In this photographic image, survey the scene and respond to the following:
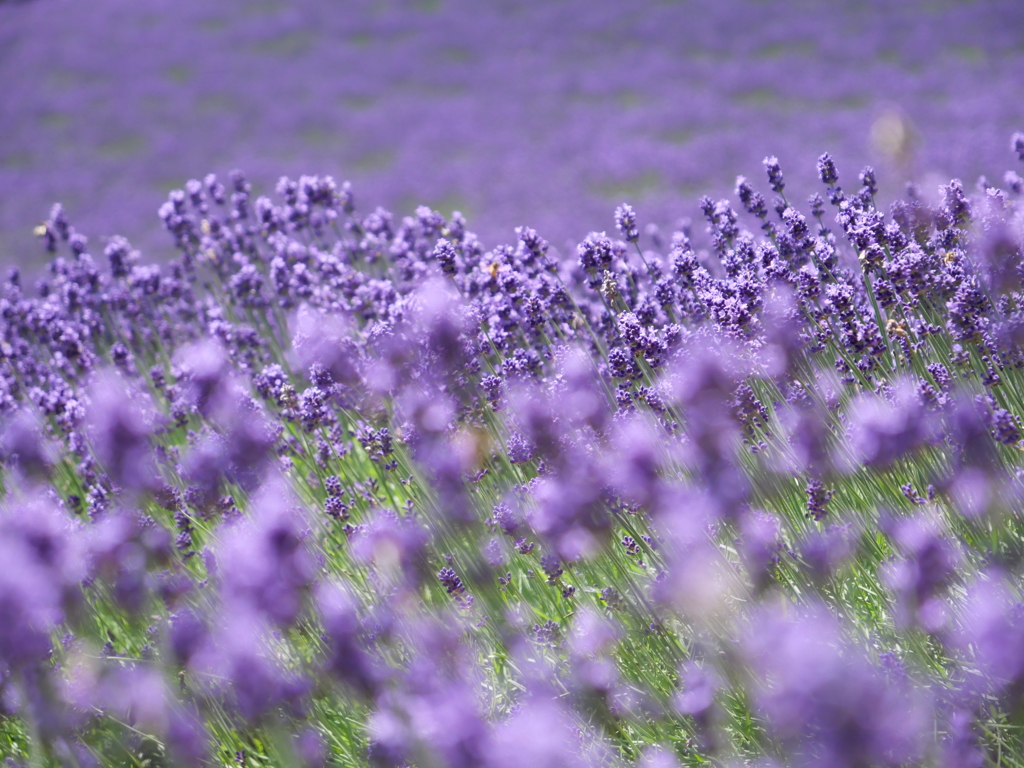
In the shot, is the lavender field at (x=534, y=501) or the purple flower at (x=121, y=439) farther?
the purple flower at (x=121, y=439)

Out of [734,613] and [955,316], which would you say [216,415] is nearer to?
[734,613]

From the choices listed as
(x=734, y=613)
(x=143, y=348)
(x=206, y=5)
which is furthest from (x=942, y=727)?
(x=206, y=5)

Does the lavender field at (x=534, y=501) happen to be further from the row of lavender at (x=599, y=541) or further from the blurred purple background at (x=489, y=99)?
the blurred purple background at (x=489, y=99)

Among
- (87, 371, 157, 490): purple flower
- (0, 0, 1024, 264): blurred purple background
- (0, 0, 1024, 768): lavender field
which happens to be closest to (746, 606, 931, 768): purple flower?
(0, 0, 1024, 768): lavender field

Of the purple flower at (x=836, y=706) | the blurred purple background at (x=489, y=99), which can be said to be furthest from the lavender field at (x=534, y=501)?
the blurred purple background at (x=489, y=99)

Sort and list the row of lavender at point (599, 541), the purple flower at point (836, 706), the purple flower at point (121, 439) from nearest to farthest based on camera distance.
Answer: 1. the purple flower at point (836, 706)
2. the row of lavender at point (599, 541)
3. the purple flower at point (121, 439)

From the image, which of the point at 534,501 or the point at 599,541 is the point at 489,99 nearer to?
the point at 534,501
